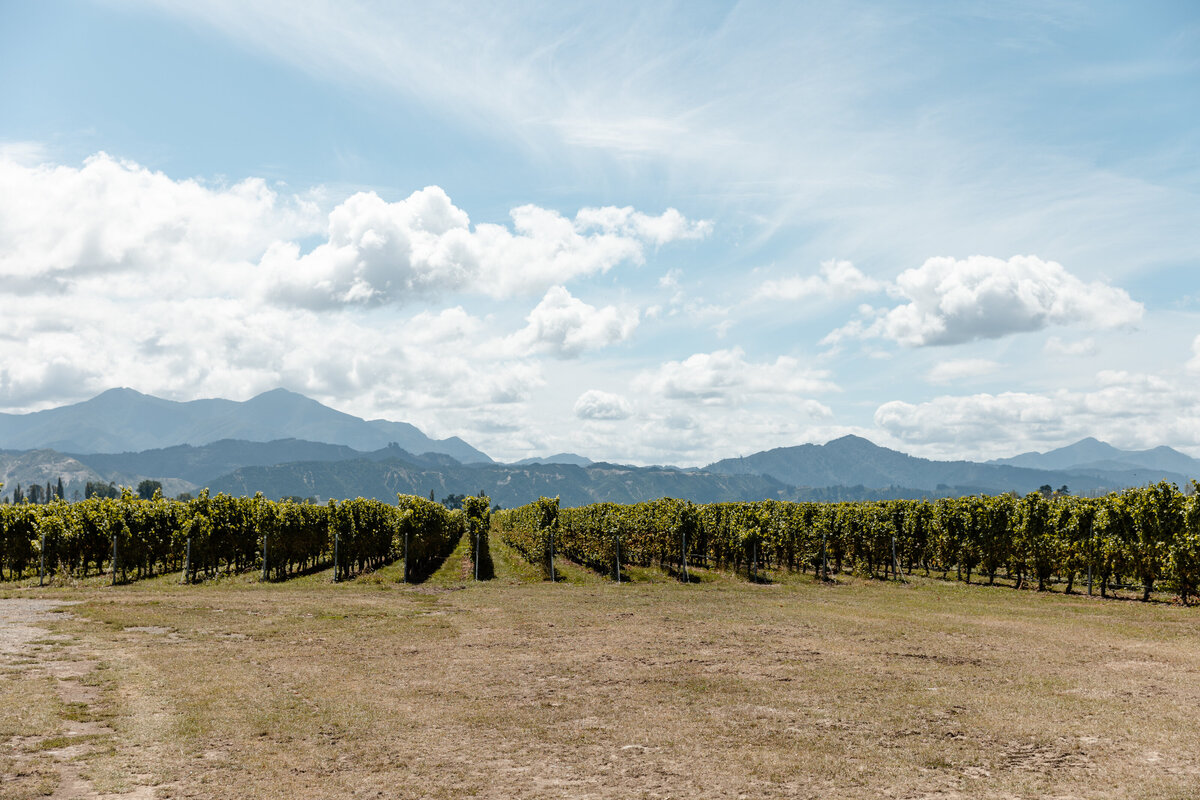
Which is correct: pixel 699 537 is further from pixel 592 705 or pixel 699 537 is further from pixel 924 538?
pixel 592 705

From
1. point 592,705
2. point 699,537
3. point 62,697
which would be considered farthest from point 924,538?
point 62,697

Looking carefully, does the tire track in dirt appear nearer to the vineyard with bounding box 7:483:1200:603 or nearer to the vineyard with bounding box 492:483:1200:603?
the vineyard with bounding box 7:483:1200:603

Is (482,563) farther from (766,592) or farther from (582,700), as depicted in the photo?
(582,700)

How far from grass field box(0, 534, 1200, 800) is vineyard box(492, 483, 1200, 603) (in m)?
10.0

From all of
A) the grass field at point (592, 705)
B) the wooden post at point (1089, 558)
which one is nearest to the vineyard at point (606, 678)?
the grass field at point (592, 705)

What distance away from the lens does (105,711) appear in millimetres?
13250

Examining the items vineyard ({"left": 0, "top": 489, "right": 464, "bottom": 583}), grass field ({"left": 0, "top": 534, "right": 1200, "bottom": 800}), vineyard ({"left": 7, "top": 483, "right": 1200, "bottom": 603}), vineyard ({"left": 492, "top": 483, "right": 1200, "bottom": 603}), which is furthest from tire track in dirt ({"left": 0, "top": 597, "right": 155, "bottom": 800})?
vineyard ({"left": 492, "top": 483, "right": 1200, "bottom": 603})

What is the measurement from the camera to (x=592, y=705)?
14.9 meters

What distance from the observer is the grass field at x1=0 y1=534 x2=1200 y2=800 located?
415 inches

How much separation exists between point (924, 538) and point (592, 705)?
1790 inches

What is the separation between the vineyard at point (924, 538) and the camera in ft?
115

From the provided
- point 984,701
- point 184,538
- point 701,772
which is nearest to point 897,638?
point 984,701

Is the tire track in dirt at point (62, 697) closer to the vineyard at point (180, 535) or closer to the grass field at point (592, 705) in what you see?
the grass field at point (592, 705)

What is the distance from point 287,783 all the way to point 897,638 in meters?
19.8
